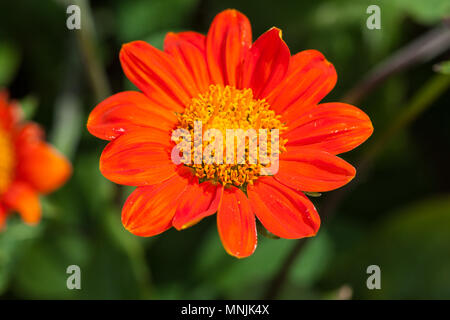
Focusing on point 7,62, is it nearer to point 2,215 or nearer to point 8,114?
point 8,114

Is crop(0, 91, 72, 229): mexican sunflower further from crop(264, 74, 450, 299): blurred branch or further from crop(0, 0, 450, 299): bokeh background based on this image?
crop(264, 74, 450, 299): blurred branch

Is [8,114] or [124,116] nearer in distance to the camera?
[124,116]

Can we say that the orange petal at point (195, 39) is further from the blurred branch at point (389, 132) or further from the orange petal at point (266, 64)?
the blurred branch at point (389, 132)

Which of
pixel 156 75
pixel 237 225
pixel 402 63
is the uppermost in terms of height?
pixel 402 63

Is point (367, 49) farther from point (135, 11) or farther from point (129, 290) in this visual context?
point (129, 290)

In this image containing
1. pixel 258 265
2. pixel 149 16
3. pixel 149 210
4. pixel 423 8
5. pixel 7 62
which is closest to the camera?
pixel 149 210

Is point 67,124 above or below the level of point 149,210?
above

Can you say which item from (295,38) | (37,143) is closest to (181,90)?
(37,143)

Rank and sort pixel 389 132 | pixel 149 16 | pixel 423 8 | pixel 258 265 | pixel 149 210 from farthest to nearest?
1. pixel 149 16
2. pixel 258 265
3. pixel 423 8
4. pixel 389 132
5. pixel 149 210

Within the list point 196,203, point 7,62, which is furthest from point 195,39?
point 7,62
